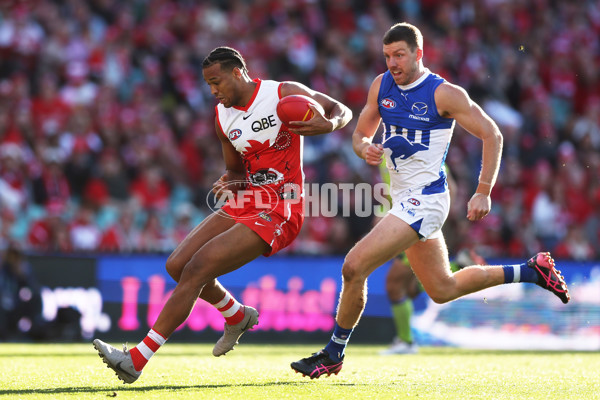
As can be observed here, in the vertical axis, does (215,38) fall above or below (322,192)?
above

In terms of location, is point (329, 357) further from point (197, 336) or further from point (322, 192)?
point (322, 192)

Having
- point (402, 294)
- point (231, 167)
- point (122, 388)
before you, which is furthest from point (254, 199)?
point (402, 294)

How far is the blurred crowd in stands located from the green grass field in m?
2.74

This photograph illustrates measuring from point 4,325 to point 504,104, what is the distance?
1058 cm

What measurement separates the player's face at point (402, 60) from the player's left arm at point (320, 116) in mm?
468

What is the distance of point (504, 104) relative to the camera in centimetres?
1841

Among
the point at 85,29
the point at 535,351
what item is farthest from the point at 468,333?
the point at 85,29

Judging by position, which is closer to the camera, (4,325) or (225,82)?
(225,82)

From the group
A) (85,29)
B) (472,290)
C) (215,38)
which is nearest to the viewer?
(472,290)

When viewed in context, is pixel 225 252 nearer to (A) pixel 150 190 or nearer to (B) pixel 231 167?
(B) pixel 231 167

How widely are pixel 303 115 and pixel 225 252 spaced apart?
44.6 inches

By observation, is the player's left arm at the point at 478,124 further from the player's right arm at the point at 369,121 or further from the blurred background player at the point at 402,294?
the blurred background player at the point at 402,294

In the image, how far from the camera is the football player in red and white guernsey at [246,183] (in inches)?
264

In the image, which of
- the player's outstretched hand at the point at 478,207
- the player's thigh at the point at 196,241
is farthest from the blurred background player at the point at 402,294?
the player's outstretched hand at the point at 478,207
